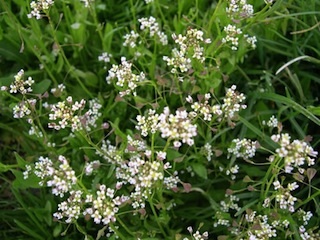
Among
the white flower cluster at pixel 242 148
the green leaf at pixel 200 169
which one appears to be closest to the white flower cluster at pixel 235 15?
the white flower cluster at pixel 242 148

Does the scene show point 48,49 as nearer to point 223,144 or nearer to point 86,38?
point 86,38

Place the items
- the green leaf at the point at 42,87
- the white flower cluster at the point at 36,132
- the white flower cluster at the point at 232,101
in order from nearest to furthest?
the white flower cluster at the point at 232,101 < the white flower cluster at the point at 36,132 < the green leaf at the point at 42,87

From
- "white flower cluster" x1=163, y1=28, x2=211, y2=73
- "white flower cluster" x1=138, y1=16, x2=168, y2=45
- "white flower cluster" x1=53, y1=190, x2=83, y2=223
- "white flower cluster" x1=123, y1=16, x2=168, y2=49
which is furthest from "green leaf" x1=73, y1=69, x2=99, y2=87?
"white flower cluster" x1=53, y1=190, x2=83, y2=223

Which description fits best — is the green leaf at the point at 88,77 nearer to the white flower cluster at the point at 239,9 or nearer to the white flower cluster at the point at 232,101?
the white flower cluster at the point at 239,9

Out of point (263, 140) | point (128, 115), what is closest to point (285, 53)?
point (263, 140)

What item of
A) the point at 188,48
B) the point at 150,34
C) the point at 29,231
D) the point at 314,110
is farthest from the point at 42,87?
the point at 314,110

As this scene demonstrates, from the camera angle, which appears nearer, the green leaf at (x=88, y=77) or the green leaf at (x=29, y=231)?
the green leaf at (x=29, y=231)

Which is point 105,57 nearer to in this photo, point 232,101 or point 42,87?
point 42,87
